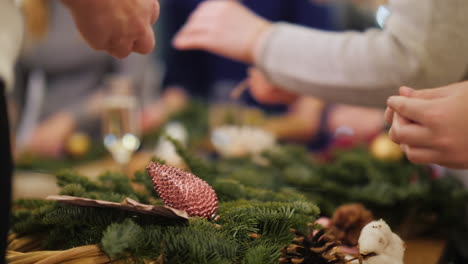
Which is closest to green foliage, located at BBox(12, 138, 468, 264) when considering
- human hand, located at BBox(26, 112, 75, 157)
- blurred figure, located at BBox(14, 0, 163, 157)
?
human hand, located at BBox(26, 112, 75, 157)

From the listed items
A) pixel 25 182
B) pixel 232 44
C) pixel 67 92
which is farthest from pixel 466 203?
pixel 67 92

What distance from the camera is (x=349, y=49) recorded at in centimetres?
78

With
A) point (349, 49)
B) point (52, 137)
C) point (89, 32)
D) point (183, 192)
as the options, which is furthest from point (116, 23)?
point (52, 137)

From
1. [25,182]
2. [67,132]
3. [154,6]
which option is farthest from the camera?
[67,132]

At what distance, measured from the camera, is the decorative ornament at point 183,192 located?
0.50 m

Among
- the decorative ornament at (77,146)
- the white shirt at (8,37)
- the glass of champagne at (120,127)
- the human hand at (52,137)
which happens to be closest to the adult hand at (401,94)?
the white shirt at (8,37)

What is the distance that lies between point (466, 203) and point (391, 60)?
39 cm

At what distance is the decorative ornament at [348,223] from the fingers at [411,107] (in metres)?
0.21

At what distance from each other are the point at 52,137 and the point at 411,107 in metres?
1.63

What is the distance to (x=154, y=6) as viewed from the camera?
1.82 feet

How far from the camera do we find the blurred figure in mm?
2250

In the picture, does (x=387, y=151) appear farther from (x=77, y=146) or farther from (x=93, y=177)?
(x=77, y=146)

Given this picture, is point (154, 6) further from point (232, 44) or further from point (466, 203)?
point (466, 203)

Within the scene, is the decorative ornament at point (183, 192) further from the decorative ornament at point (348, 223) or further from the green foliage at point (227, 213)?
the decorative ornament at point (348, 223)
